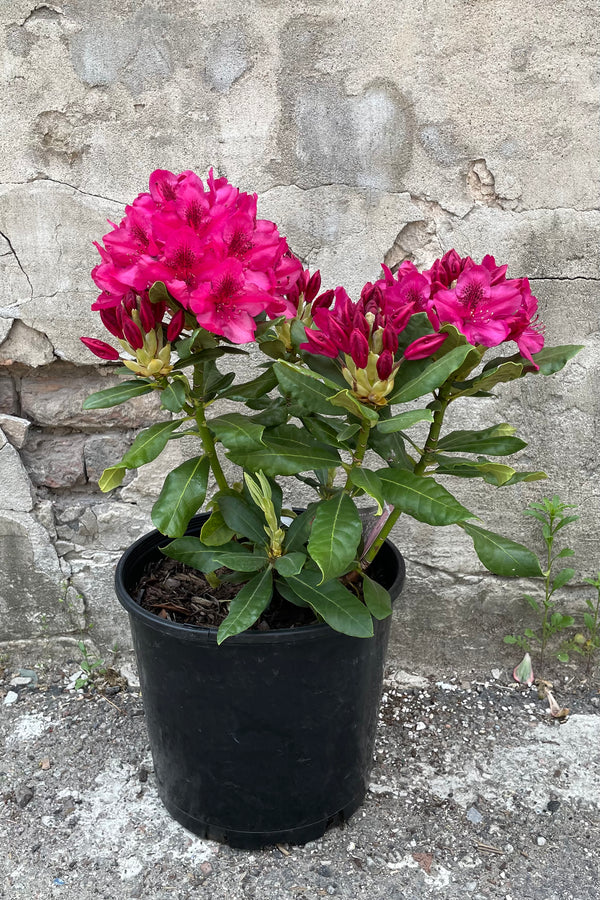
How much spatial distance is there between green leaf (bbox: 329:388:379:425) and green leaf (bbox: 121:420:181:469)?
1.13ft

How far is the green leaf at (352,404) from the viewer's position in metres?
1.28

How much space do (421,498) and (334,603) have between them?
29 centimetres

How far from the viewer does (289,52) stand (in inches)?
73.6

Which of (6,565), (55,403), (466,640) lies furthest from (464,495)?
(6,565)

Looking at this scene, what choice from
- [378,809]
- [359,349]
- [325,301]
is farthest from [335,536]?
[378,809]

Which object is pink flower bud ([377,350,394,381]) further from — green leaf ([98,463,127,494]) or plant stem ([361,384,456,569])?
green leaf ([98,463,127,494])

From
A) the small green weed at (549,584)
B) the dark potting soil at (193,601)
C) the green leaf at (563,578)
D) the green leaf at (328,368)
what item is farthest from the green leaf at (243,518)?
the green leaf at (563,578)

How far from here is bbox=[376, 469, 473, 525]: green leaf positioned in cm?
132

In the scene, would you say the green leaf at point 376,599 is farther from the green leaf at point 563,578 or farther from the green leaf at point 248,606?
the green leaf at point 563,578

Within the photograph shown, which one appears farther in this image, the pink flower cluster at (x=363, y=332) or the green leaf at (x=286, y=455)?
the green leaf at (x=286, y=455)

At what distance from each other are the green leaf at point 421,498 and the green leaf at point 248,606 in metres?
0.32

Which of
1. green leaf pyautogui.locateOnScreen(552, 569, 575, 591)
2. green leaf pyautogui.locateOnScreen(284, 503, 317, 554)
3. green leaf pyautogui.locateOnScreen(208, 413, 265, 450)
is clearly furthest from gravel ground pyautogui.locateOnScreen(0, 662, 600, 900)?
green leaf pyautogui.locateOnScreen(208, 413, 265, 450)

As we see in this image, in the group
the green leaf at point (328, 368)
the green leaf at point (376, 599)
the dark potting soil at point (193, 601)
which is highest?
the green leaf at point (328, 368)

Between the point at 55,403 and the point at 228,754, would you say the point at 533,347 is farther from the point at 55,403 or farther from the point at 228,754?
the point at 55,403
